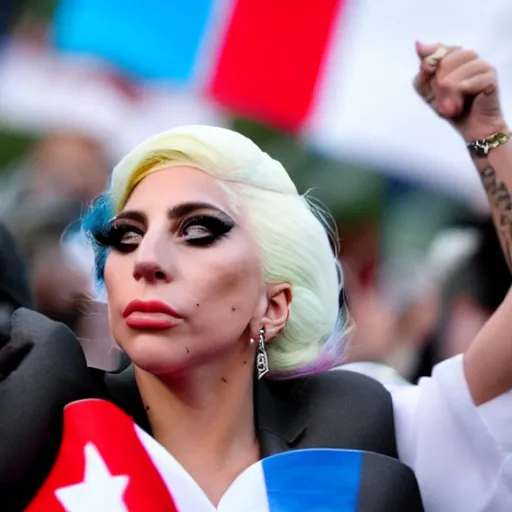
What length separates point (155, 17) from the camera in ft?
17.3

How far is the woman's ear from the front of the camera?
2484mm

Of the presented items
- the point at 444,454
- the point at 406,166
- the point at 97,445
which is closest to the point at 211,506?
the point at 97,445

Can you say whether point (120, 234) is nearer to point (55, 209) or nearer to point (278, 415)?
point (278, 415)

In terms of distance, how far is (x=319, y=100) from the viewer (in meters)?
5.04

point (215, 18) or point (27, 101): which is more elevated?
point (215, 18)

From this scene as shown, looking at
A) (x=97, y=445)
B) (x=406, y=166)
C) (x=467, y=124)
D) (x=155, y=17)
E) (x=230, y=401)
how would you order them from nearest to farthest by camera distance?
1. (x=97, y=445)
2. (x=230, y=401)
3. (x=467, y=124)
4. (x=406, y=166)
5. (x=155, y=17)

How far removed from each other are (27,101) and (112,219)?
3.23 meters

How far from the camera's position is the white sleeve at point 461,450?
2.42 m

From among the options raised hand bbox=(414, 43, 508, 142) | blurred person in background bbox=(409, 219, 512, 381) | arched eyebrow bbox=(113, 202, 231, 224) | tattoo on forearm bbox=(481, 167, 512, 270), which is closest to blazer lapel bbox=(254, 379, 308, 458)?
arched eyebrow bbox=(113, 202, 231, 224)

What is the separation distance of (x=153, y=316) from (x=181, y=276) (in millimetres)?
89

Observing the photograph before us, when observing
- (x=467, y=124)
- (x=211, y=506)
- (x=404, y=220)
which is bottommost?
(x=404, y=220)

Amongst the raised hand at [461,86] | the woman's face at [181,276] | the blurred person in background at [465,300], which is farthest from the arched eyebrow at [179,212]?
the blurred person in background at [465,300]

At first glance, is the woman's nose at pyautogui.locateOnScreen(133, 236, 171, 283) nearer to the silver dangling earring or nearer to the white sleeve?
the silver dangling earring

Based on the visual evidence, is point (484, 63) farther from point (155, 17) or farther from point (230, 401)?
point (155, 17)
